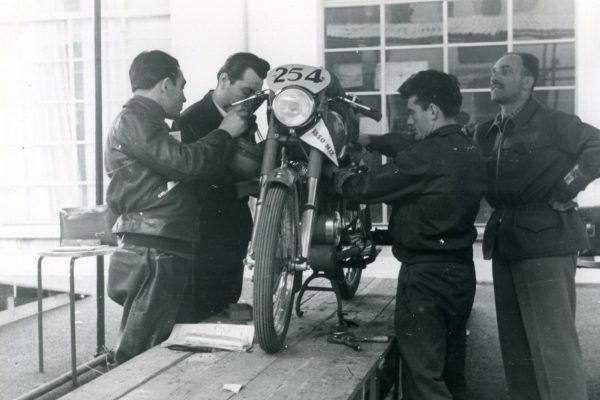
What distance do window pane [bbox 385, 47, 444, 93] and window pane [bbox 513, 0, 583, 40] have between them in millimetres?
726

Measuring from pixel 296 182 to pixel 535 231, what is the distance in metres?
1.02

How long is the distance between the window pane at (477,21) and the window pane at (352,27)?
69cm

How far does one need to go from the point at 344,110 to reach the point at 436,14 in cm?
384

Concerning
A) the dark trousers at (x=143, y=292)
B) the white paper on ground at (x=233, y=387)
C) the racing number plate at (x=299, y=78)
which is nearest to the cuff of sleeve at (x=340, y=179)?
the racing number plate at (x=299, y=78)

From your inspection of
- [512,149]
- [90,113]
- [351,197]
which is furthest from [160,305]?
[90,113]

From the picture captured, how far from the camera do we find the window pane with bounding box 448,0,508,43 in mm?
6414

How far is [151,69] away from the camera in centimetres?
299

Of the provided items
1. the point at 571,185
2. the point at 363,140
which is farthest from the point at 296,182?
the point at 571,185

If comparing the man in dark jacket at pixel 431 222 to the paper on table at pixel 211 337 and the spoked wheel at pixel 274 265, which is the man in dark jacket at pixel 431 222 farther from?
the paper on table at pixel 211 337

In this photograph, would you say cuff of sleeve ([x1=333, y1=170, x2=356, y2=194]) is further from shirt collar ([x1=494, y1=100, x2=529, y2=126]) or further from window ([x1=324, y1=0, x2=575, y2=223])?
window ([x1=324, y1=0, x2=575, y2=223])

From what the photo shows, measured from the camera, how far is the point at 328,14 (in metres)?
6.64

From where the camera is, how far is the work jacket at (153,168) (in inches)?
111

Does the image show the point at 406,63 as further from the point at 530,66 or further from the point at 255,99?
the point at 255,99

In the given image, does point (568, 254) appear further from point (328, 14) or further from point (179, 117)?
point (328, 14)
